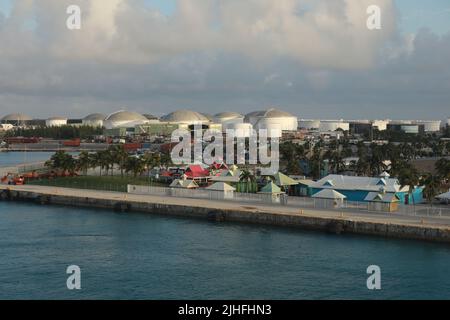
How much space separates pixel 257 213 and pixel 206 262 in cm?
1205

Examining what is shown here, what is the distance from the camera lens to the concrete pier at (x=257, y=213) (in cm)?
3801

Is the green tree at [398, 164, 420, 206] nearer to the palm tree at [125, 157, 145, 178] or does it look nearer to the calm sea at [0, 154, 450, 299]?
the calm sea at [0, 154, 450, 299]

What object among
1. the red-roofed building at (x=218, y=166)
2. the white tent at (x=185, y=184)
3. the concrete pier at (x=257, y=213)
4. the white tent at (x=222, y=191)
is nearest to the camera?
the concrete pier at (x=257, y=213)

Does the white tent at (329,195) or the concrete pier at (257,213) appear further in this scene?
the white tent at (329,195)

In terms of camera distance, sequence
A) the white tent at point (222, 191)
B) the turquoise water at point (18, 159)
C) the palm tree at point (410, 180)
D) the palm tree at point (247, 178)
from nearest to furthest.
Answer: the palm tree at point (410, 180), the white tent at point (222, 191), the palm tree at point (247, 178), the turquoise water at point (18, 159)

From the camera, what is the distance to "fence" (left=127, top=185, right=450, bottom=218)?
142ft

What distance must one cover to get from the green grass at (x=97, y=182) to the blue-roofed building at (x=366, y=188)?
1937 centimetres

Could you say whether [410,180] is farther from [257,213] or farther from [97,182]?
[97,182]

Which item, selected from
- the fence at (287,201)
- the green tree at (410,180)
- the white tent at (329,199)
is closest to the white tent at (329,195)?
the white tent at (329,199)

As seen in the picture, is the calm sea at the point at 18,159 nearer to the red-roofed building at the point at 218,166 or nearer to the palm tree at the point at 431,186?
the red-roofed building at the point at 218,166

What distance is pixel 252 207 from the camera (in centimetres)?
4659

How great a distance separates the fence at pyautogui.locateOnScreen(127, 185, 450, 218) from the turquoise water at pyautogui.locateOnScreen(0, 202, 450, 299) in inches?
253

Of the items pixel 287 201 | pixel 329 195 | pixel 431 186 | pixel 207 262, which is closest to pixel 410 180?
pixel 431 186

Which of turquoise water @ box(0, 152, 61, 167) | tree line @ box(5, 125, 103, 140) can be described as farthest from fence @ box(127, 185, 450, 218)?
tree line @ box(5, 125, 103, 140)
